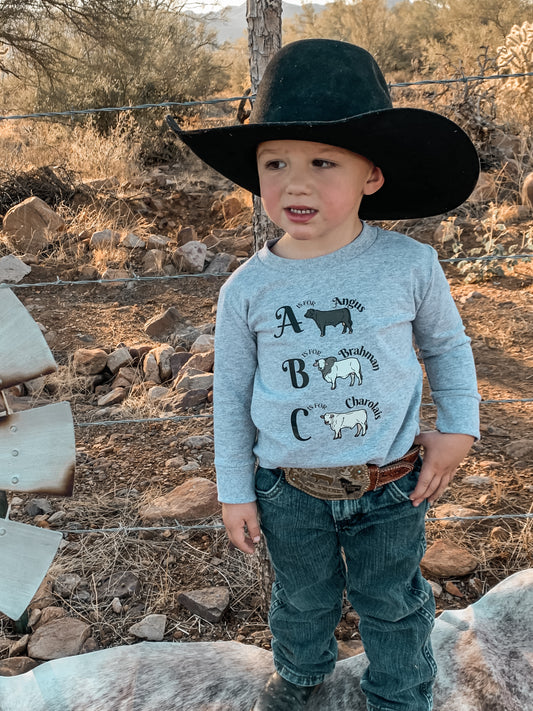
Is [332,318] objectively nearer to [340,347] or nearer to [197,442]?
[340,347]

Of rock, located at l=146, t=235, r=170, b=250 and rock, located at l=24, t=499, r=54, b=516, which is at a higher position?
rock, located at l=146, t=235, r=170, b=250

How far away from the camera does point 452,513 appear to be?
8.82ft

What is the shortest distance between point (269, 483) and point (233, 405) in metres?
0.18

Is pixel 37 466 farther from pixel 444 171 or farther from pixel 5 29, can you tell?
pixel 5 29

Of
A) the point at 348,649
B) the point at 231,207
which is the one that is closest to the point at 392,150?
the point at 348,649

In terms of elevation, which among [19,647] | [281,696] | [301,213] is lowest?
[19,647]

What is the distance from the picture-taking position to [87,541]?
2713 millimetres

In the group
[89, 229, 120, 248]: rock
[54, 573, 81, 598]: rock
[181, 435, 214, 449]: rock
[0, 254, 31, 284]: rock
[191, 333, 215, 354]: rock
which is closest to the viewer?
[54, 573, 81, 598]: rock

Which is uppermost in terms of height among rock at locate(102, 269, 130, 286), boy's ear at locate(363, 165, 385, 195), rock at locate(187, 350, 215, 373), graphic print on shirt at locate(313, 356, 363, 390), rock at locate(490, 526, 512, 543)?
boy's ear at locate(363, 165, 385, 195)

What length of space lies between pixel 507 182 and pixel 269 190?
5954 millimetres

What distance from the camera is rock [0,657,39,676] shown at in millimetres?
2137

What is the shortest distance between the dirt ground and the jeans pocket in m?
0.90

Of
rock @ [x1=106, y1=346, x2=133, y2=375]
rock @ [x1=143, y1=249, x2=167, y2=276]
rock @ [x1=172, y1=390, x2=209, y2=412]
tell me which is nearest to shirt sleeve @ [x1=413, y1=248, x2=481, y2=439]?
rock @ [x1=172, y1=390, x2=209, y2=412]

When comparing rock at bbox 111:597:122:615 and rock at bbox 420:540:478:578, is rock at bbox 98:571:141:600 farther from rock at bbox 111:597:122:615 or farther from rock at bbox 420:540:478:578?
rock at bbox 420:540:478:578
